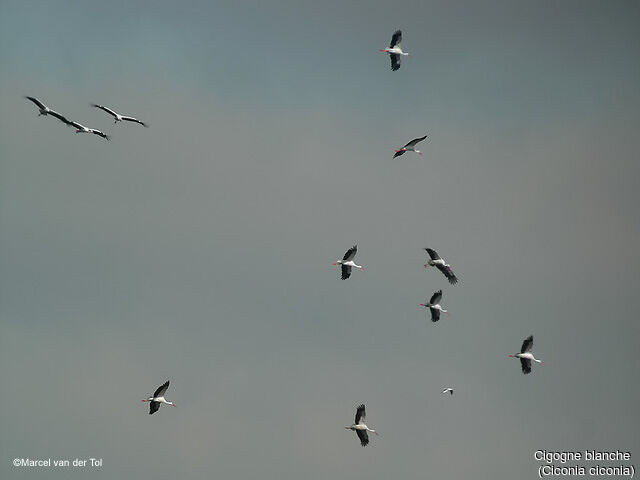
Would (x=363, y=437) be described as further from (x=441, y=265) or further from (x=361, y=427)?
(x=441, y=265)

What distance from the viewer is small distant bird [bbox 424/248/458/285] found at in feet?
454

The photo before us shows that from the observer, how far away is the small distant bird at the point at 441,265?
138 m

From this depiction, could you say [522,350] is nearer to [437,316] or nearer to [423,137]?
[437,316]

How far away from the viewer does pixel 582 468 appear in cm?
15675

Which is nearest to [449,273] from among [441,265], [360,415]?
Answer: [441,265]

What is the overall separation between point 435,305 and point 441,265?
5831 mm

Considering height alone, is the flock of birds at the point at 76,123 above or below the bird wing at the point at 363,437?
above

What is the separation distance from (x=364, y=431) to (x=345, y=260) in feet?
49.8

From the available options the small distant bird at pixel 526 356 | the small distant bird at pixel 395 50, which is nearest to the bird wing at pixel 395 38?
the small distant bird at pixel 395 50

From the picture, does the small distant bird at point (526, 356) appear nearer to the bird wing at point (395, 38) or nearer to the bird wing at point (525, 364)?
the bird wing at point (525, 364)

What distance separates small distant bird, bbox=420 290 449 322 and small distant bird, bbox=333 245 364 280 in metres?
6.53

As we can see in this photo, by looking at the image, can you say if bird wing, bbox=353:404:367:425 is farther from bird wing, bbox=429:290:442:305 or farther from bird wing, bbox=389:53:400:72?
bird wing, bbox=389:53:400:72

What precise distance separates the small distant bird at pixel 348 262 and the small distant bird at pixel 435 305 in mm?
6526

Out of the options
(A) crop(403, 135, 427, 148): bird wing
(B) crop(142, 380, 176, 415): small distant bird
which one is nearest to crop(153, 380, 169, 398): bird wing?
(B) crop(142, 380, 176, 415): small distant bird
